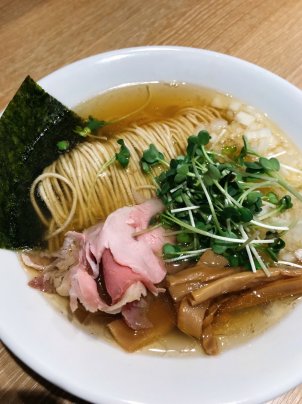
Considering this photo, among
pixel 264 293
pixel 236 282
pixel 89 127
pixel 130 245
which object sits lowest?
pixel 264 293

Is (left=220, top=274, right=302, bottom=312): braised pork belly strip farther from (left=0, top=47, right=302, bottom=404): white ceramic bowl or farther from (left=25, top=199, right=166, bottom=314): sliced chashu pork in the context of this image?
(left=25, top=199, right=166, bottom=314): sliced chashu pork

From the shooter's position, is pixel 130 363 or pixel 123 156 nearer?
pixel 130 363

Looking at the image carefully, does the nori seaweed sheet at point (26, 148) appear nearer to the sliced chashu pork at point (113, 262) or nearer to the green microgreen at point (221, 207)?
the sliced chashu pork at point (113, 262)

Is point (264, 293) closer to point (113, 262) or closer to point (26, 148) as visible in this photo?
point (113, 262)

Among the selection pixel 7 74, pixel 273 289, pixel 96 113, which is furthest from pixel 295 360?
pixel 7 74

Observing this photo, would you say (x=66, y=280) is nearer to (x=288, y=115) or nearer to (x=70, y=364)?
(x=70, y=364)

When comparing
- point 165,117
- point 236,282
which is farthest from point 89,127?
point 236,282

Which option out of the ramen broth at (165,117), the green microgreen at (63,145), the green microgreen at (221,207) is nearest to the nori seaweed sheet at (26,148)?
the green microgreen at (63,145)
